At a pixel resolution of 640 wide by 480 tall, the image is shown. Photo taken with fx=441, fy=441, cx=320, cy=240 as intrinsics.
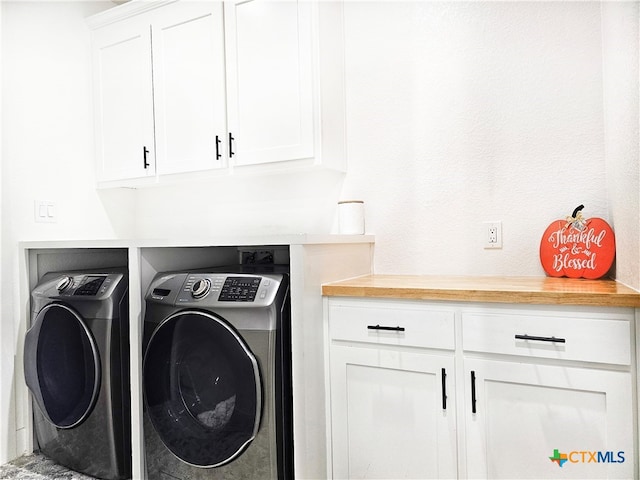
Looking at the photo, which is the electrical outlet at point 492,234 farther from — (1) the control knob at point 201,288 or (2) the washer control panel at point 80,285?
(2) the washer control panel at point 80,285

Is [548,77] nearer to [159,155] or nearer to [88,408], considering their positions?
[159,155]

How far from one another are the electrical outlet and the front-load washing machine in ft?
3.22

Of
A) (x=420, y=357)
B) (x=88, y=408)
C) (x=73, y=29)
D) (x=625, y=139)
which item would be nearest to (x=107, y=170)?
(x=73, y=29)

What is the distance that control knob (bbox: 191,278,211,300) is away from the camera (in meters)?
1.63

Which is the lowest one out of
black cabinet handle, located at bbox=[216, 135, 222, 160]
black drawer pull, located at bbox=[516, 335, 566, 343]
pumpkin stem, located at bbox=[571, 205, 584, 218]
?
black drawer pull, located at bbox=[516, 335, 566, 343]

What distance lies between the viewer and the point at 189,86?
7.48ft

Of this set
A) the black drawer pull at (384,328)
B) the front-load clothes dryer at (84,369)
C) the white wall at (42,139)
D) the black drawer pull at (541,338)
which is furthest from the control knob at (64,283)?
the black drawer pull at (541,338)

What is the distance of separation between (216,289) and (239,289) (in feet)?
0.33

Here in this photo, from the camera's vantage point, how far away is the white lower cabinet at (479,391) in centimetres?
129

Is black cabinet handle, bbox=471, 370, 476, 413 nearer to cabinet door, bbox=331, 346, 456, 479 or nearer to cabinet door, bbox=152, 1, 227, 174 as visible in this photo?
cabinet door, bbox=331, 346, 456, 479

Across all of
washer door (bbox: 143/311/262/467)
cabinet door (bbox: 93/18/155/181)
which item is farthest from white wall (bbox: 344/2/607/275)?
cabinet door (bbox: 93/18/155/181)

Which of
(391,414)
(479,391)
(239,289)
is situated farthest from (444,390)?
(239,289)

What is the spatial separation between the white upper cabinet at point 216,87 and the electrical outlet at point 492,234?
759 mm

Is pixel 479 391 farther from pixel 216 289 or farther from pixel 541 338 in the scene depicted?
pixel 216 289
